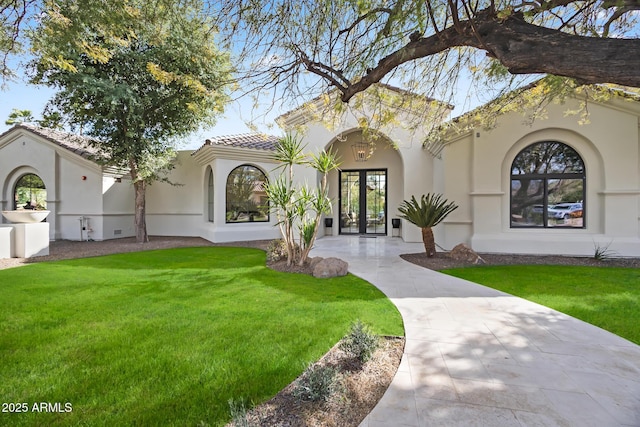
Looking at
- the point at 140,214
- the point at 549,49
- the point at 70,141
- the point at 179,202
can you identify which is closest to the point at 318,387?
the point at 549,49

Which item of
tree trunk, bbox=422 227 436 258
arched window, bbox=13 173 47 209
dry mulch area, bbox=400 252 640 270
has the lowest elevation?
dry mulch area, bbox=400 252 640 270

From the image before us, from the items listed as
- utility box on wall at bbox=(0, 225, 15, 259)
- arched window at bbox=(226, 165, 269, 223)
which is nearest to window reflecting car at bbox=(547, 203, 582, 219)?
arched window at bbox=(226, 165, 269, 223)

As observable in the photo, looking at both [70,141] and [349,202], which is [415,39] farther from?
[70,141]

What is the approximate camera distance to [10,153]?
13836mm

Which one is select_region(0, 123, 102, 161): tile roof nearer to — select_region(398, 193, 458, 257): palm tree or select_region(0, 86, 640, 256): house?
select_region(0, 86, 640, 256): house

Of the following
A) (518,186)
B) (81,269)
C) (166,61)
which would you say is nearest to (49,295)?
(81,269)

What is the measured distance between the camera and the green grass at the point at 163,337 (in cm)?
240

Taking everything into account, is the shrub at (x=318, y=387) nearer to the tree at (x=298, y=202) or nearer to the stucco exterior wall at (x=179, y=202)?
the tree at (x=298, y=202)

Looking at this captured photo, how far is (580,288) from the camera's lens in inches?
215

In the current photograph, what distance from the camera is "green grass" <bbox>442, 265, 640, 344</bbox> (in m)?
4.04

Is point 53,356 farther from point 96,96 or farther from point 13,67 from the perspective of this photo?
point 96,96

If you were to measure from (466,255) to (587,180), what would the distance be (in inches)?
168

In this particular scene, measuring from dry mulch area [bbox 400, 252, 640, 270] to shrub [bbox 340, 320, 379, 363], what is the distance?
475cm

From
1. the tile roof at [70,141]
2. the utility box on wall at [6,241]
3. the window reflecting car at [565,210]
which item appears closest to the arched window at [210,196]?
the tile roof at [70,141]
